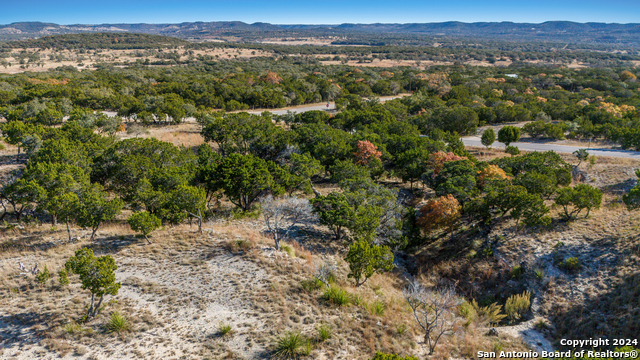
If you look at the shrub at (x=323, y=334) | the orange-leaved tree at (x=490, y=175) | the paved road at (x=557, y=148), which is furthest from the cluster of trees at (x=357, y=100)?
the shrub at (x=323, y=334)

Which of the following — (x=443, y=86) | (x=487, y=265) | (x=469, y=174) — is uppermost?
(x=443, y=86)

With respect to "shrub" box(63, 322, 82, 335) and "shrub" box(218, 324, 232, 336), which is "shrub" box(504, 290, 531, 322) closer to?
"shrub" box(218, 324, 232, 336)

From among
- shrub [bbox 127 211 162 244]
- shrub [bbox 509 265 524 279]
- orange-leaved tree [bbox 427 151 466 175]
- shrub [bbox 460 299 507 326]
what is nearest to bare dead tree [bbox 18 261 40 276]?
shrub [bbox 127 211 162 244]

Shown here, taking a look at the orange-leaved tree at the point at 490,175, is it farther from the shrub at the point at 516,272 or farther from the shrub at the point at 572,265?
the shrub at the point at 572,265

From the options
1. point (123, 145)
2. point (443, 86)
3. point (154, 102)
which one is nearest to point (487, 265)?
point (123, 145)

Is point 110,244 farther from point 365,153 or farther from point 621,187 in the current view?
point 621,187

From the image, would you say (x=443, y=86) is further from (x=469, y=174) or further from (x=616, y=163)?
(x=469, y=174)
